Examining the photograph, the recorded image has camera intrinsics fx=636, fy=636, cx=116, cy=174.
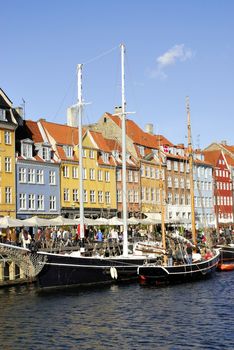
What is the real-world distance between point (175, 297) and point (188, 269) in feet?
24.8

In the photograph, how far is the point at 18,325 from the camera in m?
26.5

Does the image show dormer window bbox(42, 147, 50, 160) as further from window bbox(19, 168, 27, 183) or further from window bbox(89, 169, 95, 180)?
window bbox(89, 169, 95, 180)

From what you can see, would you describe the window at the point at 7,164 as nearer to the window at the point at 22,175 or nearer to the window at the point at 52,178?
the window at the point at 22,175

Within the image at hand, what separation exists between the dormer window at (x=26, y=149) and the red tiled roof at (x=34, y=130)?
2.64 meters

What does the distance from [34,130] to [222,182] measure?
161 ft

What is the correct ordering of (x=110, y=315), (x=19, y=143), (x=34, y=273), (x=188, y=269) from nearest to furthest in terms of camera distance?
(x=110, y=315)
(x=34, y=273)
(x=188, y=269)
(x=19, y=143)

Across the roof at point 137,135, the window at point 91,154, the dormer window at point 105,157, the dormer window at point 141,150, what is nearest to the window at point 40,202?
the window at point 91,154

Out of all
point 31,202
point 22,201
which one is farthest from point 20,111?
point 22,201

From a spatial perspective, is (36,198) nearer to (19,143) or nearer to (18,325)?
(19,143)

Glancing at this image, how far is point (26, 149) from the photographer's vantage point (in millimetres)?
65875

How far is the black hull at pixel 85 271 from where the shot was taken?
3834cm

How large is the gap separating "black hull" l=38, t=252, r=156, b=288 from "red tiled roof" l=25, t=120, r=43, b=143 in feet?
97.6

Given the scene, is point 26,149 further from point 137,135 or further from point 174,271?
point 174,271

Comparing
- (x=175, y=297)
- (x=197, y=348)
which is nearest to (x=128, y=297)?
(x=175, y=297)
